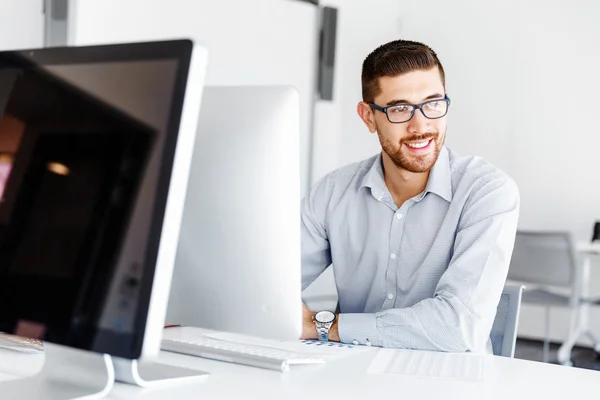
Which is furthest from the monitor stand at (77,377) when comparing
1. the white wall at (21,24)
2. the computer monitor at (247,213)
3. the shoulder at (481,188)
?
the white wall at (21,24)

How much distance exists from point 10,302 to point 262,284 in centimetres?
37

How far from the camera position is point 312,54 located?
5488 millimetres

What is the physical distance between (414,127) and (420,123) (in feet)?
0.06

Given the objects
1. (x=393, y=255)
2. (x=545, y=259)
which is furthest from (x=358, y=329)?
(x=545, y=259)

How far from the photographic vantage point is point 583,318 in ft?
17.7

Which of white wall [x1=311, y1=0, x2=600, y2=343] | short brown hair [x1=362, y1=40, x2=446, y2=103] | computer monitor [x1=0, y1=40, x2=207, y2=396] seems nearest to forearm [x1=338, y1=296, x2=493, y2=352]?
short brown hair [x1=362, y1=40, x2=446, y2=103]

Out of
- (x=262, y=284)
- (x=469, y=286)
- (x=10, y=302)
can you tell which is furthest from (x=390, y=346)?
(x=10, y=302)

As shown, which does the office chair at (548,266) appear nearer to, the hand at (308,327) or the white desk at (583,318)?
the white desk at (583,318)

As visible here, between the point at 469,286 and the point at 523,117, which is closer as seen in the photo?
the point at 469,286

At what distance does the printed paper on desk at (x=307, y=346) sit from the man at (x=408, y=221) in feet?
0.27

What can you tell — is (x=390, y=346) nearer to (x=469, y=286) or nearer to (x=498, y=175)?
(x=469, y=286)

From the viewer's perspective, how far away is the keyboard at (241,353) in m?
1.41

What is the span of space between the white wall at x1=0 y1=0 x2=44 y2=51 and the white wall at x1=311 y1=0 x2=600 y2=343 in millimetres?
2298

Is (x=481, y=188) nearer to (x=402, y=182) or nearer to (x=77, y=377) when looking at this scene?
(x=402, y=182)
